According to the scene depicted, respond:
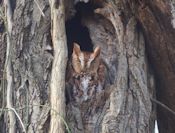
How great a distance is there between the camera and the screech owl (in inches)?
101

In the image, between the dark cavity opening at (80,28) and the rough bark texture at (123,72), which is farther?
the dark cavity opening at (80,28)

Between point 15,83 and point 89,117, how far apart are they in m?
0.45

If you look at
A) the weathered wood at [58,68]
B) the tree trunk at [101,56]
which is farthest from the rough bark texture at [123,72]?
the weathered wood at [58,68]

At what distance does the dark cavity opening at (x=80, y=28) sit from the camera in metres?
3.04

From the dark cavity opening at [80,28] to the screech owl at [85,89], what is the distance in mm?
204

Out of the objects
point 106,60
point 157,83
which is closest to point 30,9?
point 106,60

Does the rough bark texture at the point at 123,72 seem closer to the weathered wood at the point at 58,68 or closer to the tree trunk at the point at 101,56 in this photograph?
the tree trunk at the point at 101,56

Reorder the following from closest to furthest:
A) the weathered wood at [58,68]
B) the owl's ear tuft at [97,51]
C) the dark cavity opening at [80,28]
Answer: the weathered wood at [58,68] < the owl's ear tuft at [97,51] < the dark cavity opening at [80,28]

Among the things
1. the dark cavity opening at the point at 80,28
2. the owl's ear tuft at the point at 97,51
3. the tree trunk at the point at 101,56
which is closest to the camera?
the tree trunk at the point at 101,56

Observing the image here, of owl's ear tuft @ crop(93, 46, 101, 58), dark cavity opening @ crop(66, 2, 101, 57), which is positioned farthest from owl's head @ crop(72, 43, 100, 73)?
dark cavity opening @ crop(66, 2, 101, 57)

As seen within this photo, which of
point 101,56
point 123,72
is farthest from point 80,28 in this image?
point 123,72

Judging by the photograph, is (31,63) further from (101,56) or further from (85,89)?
(101,56)

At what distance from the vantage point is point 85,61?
9.43 ft

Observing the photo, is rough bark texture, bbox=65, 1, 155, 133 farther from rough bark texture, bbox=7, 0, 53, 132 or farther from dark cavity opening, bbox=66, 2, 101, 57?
rough bark texture, bbox=7, 0, 53, 132
